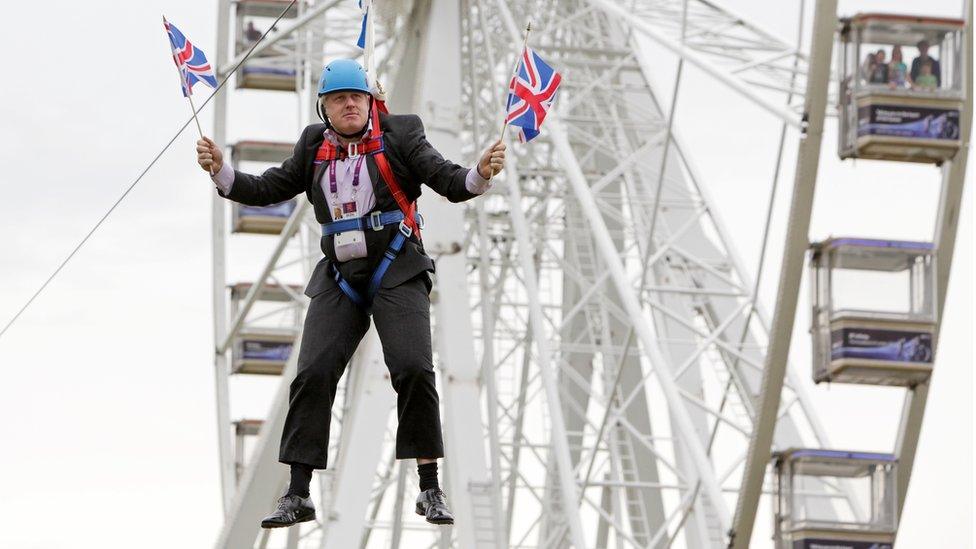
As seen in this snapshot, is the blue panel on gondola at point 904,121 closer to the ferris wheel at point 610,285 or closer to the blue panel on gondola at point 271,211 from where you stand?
the ferris wheel at point 610,285

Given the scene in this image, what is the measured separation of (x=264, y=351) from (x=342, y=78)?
77.2ft

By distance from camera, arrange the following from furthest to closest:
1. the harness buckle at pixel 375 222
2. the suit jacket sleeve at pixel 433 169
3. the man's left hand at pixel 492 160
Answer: the harness buckle at pixel 375 222
the suit jacket sleeve at pixel 433 169
the man's left hand at pixel 492 160

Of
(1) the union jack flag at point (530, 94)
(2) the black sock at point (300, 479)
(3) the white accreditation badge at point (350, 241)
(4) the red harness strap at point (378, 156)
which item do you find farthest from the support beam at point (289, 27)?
(2) the black sock at point (300, 479)

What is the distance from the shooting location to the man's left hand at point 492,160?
11.8 meters

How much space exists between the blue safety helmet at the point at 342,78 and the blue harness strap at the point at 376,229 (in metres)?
0.67

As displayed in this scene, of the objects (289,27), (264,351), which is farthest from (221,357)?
(289,27)

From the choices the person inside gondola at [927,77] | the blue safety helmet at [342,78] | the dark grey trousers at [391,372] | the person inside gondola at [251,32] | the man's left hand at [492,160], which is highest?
the person inside gondola at [251,32]

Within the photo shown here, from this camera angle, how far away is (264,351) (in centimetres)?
3556

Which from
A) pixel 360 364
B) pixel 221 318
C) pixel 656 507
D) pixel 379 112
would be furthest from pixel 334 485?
pixel 379 112

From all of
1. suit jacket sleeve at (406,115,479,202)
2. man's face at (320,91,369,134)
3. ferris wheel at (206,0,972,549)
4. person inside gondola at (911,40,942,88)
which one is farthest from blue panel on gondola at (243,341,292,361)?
man's face at (320,91,369,134)

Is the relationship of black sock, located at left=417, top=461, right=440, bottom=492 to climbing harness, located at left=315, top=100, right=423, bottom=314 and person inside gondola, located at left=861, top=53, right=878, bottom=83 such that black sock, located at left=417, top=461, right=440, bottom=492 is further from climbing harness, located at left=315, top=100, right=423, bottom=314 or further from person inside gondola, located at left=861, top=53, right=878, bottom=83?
person inside gondola, located at left=861, top=53, right=878, bottom=83

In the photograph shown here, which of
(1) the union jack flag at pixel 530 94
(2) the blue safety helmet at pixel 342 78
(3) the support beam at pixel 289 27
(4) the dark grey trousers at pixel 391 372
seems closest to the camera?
(2) the blue safety helmet at pixel 342 78

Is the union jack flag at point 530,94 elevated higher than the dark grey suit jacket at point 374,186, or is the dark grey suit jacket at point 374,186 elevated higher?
the union jack flag at point 530,94

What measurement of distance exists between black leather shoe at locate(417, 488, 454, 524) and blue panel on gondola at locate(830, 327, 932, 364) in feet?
37.5
